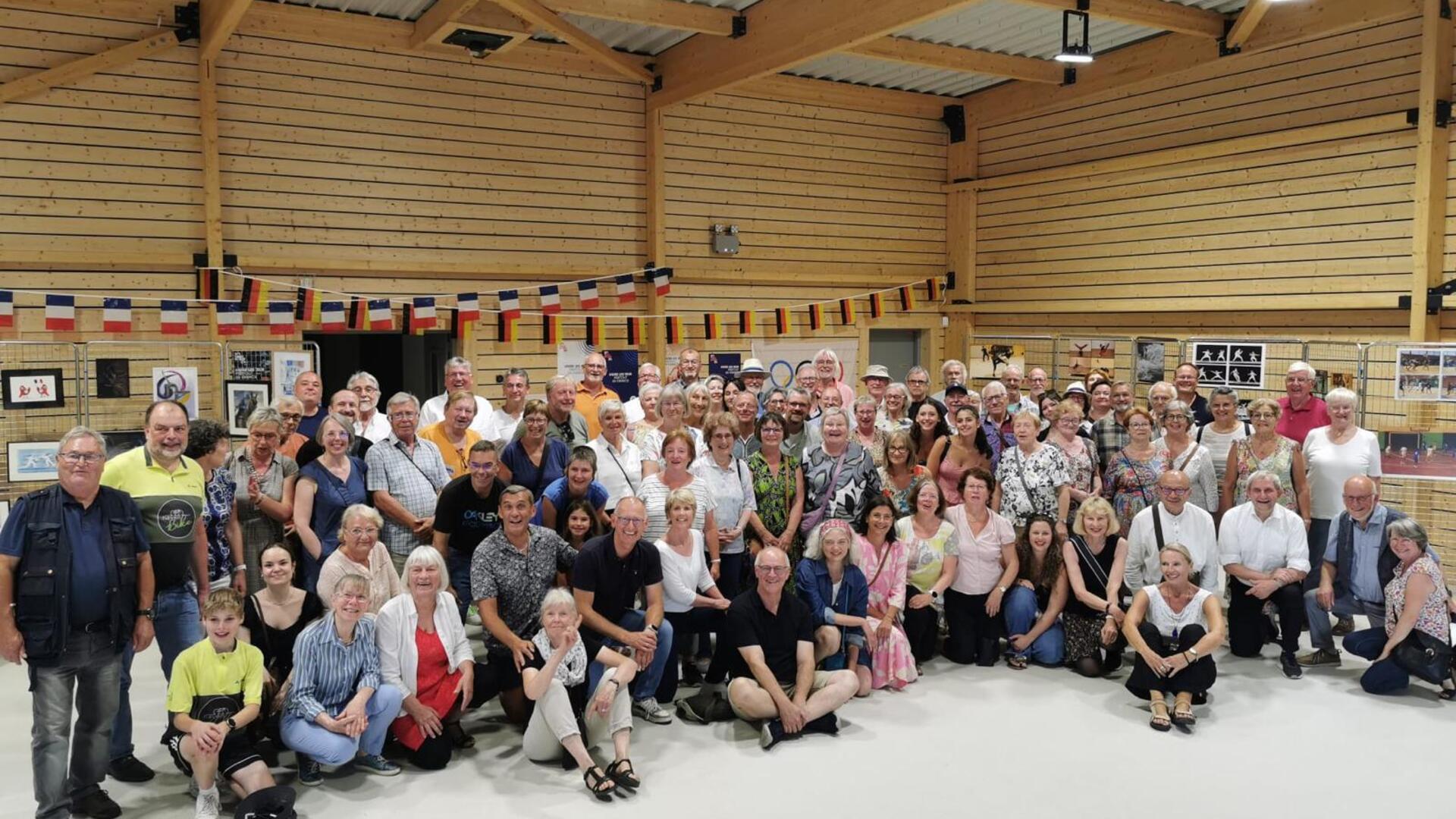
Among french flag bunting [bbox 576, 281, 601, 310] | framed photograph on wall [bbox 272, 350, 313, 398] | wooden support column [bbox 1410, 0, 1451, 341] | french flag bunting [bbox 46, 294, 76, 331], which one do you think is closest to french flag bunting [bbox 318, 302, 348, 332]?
framed photograph on wall [bbox 272, 350, 313, 398]

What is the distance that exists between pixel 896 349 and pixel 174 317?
8467 mm

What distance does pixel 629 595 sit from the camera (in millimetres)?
5547

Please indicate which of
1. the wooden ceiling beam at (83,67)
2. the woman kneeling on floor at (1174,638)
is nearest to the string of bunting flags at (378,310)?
the wooden ceiling beam at (83,67)

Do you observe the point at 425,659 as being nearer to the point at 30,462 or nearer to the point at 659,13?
the point at 30,462

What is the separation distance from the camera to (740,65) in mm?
10367

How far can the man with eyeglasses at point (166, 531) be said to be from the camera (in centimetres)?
454

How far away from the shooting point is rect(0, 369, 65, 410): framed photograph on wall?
859cm

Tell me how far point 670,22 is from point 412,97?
2.74 metres

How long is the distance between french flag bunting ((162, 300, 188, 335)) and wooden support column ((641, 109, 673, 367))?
459 cm

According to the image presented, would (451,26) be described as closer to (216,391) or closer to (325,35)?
(325,35)

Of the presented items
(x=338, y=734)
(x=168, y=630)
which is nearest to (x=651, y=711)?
(x=338, y=734)

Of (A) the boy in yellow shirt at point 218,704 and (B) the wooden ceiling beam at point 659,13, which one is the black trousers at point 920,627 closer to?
(A) the boy in yellow shirt at point 218,704

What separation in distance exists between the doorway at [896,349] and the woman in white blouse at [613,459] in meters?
7.62

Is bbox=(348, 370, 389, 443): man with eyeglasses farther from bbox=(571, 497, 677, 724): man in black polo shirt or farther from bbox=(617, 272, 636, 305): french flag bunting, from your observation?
bbox=(617, 272, 636, 305): french flag bunting
